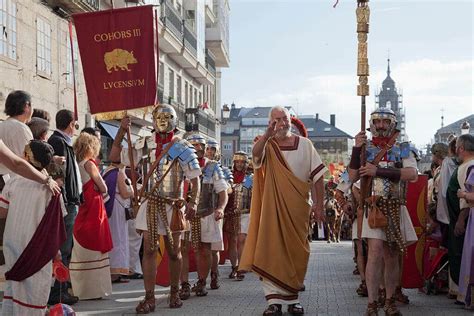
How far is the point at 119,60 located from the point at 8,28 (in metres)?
10.3

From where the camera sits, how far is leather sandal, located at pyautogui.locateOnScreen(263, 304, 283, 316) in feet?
27.1

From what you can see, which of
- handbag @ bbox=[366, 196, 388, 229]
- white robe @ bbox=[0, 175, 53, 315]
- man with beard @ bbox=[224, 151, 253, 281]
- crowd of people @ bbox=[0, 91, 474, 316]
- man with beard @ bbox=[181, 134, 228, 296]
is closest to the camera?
white robe @ bbox=[0, 175, 53, 315]

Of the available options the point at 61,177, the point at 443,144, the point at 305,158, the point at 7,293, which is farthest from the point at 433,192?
the point at 7,293

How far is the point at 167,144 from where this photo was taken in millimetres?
8945

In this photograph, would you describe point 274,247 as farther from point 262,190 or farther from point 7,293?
point 7,293

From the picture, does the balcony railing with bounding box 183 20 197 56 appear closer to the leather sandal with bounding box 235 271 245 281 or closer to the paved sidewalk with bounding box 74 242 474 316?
the leather sandal with bounding box 235 271 245 281

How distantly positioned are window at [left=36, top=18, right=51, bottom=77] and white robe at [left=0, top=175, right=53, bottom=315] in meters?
14.1

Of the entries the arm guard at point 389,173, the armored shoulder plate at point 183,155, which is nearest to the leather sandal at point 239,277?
the armored shoulder plate at point 183,155

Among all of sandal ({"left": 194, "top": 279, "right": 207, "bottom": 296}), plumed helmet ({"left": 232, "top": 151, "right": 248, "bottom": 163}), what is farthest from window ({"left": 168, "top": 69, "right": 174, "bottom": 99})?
sandal ({"left": 194, "top": 279, "right": 207, "bottom": 296})

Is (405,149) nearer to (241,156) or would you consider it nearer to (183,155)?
(183,155)

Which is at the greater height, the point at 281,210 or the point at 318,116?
the point at 318,116

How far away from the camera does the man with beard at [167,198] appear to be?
870 cm

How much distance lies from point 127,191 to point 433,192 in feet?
13.5

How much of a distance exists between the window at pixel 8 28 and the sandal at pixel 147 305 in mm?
10741
